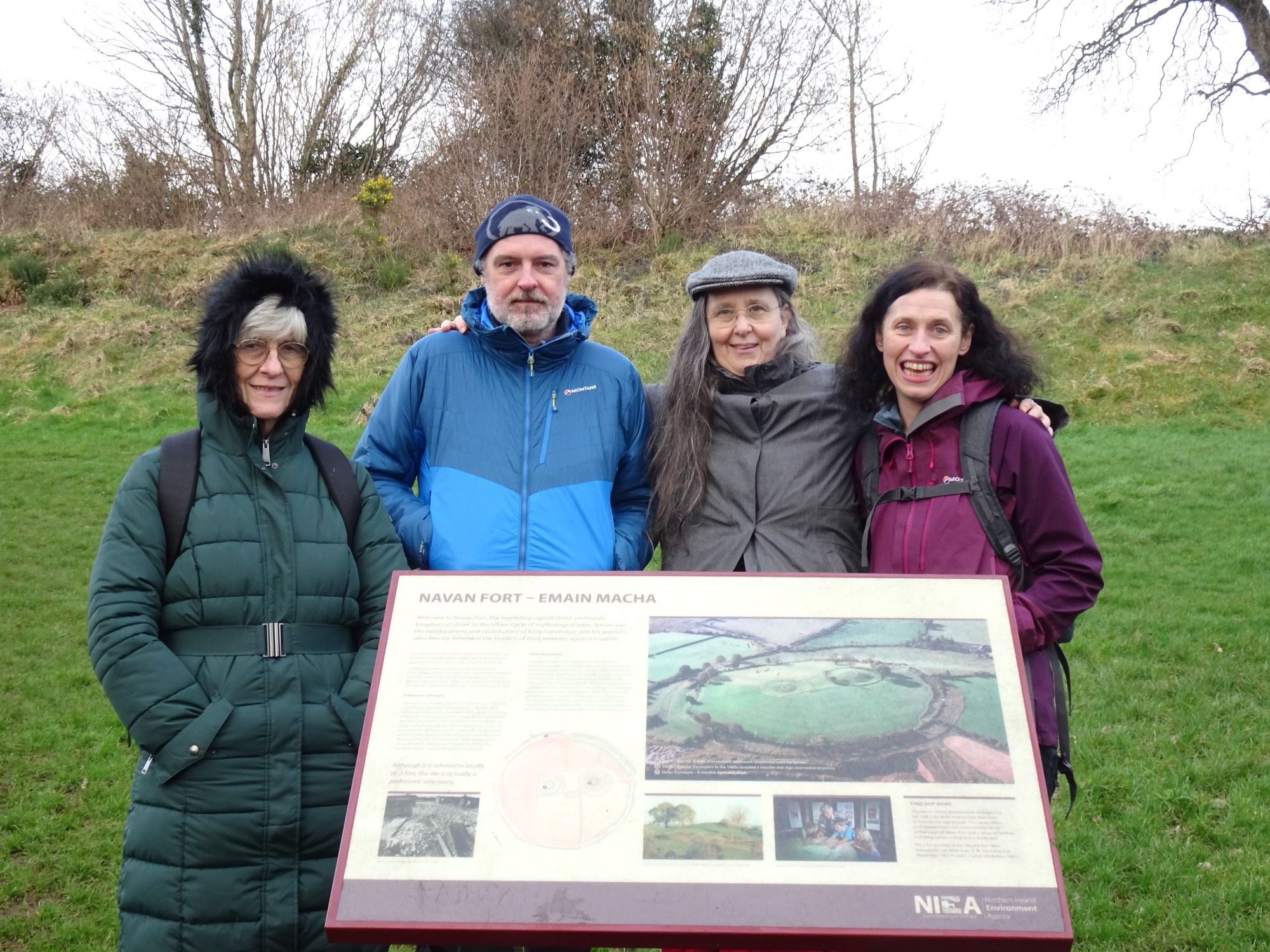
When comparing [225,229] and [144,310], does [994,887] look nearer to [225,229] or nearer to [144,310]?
[144,310]

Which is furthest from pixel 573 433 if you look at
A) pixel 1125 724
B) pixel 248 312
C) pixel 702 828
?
pixel 1125 724

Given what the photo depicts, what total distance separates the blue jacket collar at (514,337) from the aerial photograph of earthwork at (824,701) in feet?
4.64

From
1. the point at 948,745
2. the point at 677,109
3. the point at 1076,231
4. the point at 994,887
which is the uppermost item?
the point at 677,109

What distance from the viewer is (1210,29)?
60.4 feet

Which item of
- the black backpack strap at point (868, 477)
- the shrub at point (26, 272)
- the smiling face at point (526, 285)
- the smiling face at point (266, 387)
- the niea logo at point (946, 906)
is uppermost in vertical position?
the shrub at point (26, 272)

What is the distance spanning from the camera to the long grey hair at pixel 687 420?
11.8 ft

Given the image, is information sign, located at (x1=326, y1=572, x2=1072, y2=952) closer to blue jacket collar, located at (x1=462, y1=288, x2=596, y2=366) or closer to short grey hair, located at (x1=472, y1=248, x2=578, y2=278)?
blue jacket collar, located at (x1=462, y1=288, x2=596, y2=366)

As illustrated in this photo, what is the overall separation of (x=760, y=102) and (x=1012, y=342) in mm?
21082

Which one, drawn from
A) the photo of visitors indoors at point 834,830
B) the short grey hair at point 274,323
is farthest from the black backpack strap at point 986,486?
the short grey hair at point 274,323

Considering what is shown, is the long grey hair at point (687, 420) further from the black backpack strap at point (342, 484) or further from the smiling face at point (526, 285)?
the black backpack strap at point (342, 484)

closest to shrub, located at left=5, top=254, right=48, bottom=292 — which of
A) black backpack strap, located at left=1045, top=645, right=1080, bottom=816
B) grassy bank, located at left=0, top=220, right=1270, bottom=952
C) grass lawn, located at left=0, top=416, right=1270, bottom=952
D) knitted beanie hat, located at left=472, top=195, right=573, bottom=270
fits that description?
grassy bank, located at left=0, top=220, right=1270, bottom=952

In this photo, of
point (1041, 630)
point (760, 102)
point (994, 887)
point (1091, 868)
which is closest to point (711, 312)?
point (1041, 630)

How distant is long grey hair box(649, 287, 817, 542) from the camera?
142 inches

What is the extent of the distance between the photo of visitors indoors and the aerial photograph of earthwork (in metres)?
0.06
